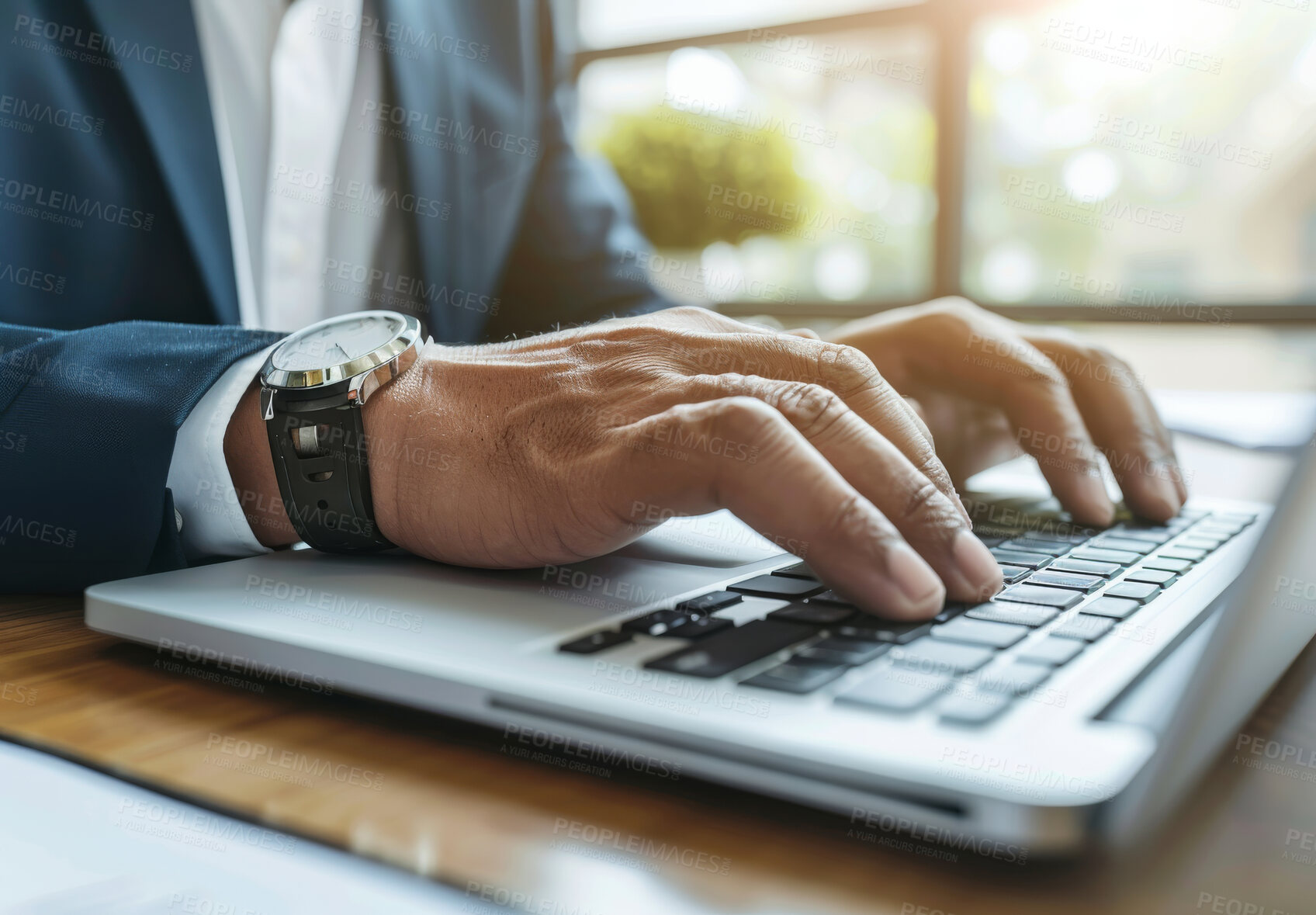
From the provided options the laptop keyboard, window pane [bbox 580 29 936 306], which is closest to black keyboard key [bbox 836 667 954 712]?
the laptop keyboard

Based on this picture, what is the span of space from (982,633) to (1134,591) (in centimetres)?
12

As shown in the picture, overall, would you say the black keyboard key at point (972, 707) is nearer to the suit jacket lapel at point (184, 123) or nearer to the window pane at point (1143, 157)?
the suit jacket lapel at point (184, 123)

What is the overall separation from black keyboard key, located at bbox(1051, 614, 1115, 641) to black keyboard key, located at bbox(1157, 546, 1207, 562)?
175 millimetres

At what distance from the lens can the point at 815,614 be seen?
1.13 feet

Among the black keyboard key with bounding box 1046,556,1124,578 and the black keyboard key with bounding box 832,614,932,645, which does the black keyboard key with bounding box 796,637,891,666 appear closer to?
the black keyboard key with bounding box 832,614,932,645

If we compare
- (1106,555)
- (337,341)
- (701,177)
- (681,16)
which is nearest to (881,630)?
(1106,555)

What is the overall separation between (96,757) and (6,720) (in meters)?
0.06

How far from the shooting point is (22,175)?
73cm

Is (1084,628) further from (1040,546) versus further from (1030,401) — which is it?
(1030,401)

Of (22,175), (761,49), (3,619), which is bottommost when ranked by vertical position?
(3,619)

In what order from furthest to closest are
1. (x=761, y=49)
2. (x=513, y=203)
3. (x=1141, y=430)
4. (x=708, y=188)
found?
(x=761, y=49), (x=708, y=188), (x=513, y=203), (x=1141, y=430)

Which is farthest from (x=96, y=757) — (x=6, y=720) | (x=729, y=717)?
(x=729, y=717)

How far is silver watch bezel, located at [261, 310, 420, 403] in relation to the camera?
1.64 feet

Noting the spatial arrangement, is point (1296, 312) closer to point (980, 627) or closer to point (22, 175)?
point (980, 627)
